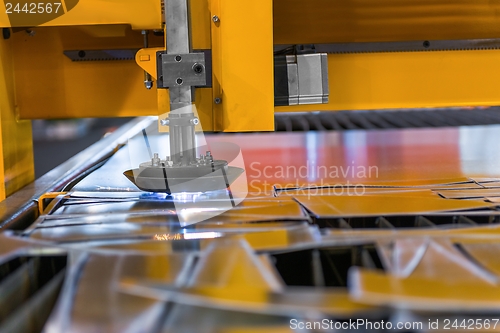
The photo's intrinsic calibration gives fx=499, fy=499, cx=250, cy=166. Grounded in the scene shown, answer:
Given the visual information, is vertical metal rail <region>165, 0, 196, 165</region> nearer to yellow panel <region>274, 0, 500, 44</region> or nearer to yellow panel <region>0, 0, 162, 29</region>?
yellow panel <region>0, 0, 162, 29</region>

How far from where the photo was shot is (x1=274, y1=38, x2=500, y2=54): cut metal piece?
1728 mm

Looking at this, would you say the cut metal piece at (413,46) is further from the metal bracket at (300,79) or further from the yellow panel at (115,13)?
the yellow panel at (115,13)

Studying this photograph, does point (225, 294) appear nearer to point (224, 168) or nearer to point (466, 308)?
point (466, 308)

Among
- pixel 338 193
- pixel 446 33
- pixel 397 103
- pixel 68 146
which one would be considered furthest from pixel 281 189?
pixel 68 146

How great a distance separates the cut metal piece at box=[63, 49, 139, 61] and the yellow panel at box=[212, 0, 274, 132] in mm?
544

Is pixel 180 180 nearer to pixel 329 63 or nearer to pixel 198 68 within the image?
pixel 198 68

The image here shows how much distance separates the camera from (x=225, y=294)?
2.16 ft

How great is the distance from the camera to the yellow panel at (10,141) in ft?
4.73

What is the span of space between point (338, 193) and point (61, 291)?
75 centimetres

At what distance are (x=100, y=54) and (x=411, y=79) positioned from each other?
1.10 metres

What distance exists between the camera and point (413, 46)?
1758mm

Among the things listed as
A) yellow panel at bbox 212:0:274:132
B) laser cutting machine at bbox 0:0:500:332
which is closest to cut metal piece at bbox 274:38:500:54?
laser cutting machine at bbox 0:0:500:332

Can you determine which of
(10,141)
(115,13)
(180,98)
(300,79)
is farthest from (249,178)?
(10,141)

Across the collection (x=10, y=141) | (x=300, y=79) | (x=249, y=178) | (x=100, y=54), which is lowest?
(x=249, y=178)
